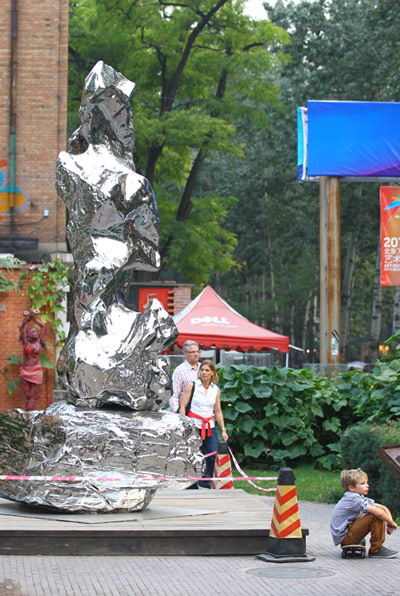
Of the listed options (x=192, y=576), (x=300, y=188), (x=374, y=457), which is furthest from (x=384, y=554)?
(x=300, y=188)

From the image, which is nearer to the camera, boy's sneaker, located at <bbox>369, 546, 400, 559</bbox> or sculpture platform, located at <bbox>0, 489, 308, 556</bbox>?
sculpture platform, located at <bbox>0, 489, 308, 556</bbox>

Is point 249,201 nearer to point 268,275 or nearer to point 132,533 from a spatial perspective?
point 268,275

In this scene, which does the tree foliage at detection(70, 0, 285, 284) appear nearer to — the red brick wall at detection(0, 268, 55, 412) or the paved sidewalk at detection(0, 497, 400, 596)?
the red brick wall at detection(0, 268, 55, 412)

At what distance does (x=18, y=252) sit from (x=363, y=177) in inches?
318

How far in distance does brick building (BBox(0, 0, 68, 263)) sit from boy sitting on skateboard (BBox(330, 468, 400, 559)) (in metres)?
14.8

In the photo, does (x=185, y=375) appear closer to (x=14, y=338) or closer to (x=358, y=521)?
(x=358, y=521)

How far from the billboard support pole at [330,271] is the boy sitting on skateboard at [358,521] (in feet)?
→ 36.5

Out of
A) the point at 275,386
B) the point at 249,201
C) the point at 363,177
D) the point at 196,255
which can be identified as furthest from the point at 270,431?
the point at 249,201

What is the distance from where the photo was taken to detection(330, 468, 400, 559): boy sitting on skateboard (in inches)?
329

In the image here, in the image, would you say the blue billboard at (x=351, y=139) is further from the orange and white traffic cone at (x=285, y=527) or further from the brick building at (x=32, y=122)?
the orange and white traffic cone at (x=285, y=527)

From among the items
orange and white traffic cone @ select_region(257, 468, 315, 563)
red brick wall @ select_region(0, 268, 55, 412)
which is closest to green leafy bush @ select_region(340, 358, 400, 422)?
orange and white traffic cone @ select_region(257, 468, 315, 563)

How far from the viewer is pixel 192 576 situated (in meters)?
7.44

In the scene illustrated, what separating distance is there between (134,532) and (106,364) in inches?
69.4

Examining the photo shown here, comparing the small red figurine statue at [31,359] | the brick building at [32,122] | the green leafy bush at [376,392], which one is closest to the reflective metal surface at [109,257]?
the green leafy bush at [376,392]
